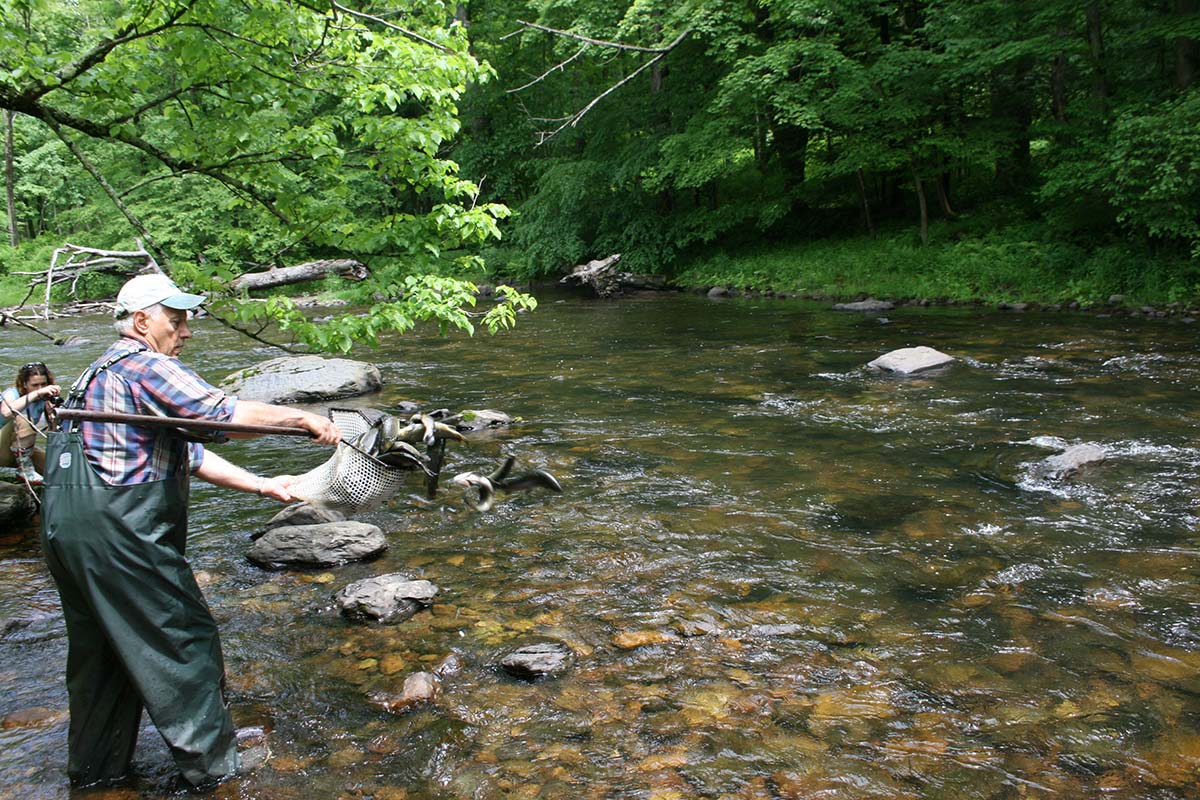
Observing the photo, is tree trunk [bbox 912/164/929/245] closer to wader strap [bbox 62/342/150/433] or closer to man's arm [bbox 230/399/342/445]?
man's arm [bbox 230/399/342/445]

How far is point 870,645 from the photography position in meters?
4.55

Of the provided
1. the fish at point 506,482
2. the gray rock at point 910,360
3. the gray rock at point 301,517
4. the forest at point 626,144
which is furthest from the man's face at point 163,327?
the gray rock at point 910,360

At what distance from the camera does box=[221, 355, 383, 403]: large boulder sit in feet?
37.6

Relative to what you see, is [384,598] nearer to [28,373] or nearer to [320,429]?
[320,429]

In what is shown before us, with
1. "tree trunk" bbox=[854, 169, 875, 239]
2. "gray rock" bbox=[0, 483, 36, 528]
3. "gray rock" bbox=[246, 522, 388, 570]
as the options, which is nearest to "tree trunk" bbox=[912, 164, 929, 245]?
"tree trunk" bbox=[854, 169, 875, 239]

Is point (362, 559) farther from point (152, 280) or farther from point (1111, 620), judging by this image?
point (1111, 620)

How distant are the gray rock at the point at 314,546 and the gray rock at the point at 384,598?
0.65 meters

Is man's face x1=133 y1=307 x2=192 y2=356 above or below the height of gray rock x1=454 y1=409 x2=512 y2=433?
above

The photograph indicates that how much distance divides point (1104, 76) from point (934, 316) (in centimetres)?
602

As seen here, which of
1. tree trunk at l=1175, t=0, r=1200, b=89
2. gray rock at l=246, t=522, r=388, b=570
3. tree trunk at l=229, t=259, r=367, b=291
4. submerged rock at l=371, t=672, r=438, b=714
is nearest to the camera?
submerged rock at l=371, t=672, r=438, b=714

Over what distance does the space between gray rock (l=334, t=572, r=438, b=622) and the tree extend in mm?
1621

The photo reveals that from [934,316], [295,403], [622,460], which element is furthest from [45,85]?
[934,316]

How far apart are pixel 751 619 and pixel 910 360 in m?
7.95

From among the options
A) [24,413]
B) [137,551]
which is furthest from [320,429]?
[24,413]
